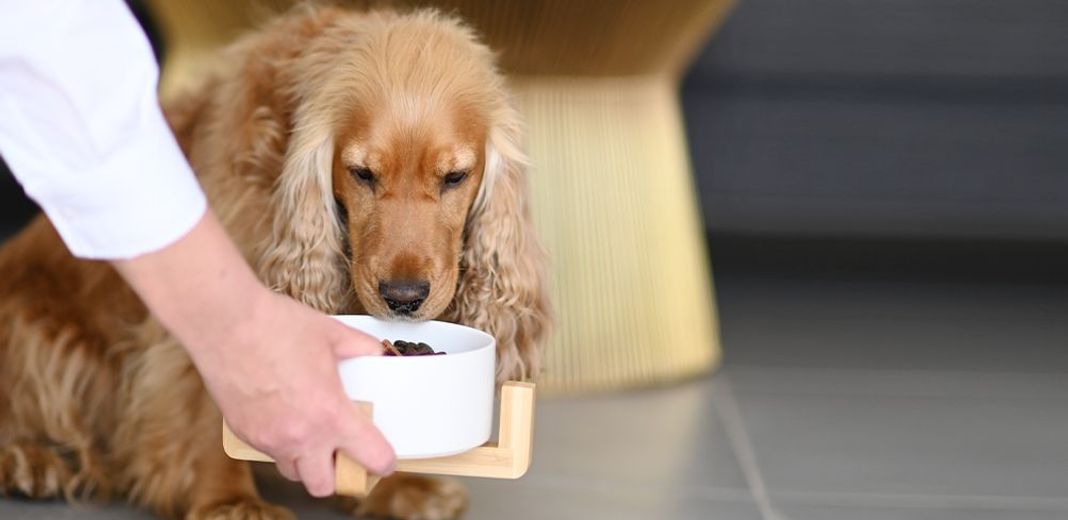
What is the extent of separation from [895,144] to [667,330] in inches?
30.7

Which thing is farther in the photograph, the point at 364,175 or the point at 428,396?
the point at 364,175

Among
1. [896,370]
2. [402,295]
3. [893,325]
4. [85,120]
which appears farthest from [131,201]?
[893,325]

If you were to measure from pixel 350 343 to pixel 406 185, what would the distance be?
38 centimetres

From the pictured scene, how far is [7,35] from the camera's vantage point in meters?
0.61

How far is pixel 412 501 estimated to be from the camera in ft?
→ 4.42

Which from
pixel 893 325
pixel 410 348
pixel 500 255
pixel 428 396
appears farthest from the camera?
pixel 893 325

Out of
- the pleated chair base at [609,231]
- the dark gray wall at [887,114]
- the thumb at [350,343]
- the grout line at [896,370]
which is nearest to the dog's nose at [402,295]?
the thumb at [350,343]

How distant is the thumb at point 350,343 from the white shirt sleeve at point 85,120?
0.18 m

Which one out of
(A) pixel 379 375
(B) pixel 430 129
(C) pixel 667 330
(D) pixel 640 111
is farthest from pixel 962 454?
(A) pixel 379 375

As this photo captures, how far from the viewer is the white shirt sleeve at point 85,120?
24.2 inches

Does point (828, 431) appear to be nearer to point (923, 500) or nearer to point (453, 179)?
point (923, 500)

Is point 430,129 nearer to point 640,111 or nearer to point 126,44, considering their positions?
point 126,44

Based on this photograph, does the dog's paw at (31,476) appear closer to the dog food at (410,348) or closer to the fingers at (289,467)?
the dog food at (410,348)

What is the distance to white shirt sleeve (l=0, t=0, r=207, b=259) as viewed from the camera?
2.02ft
